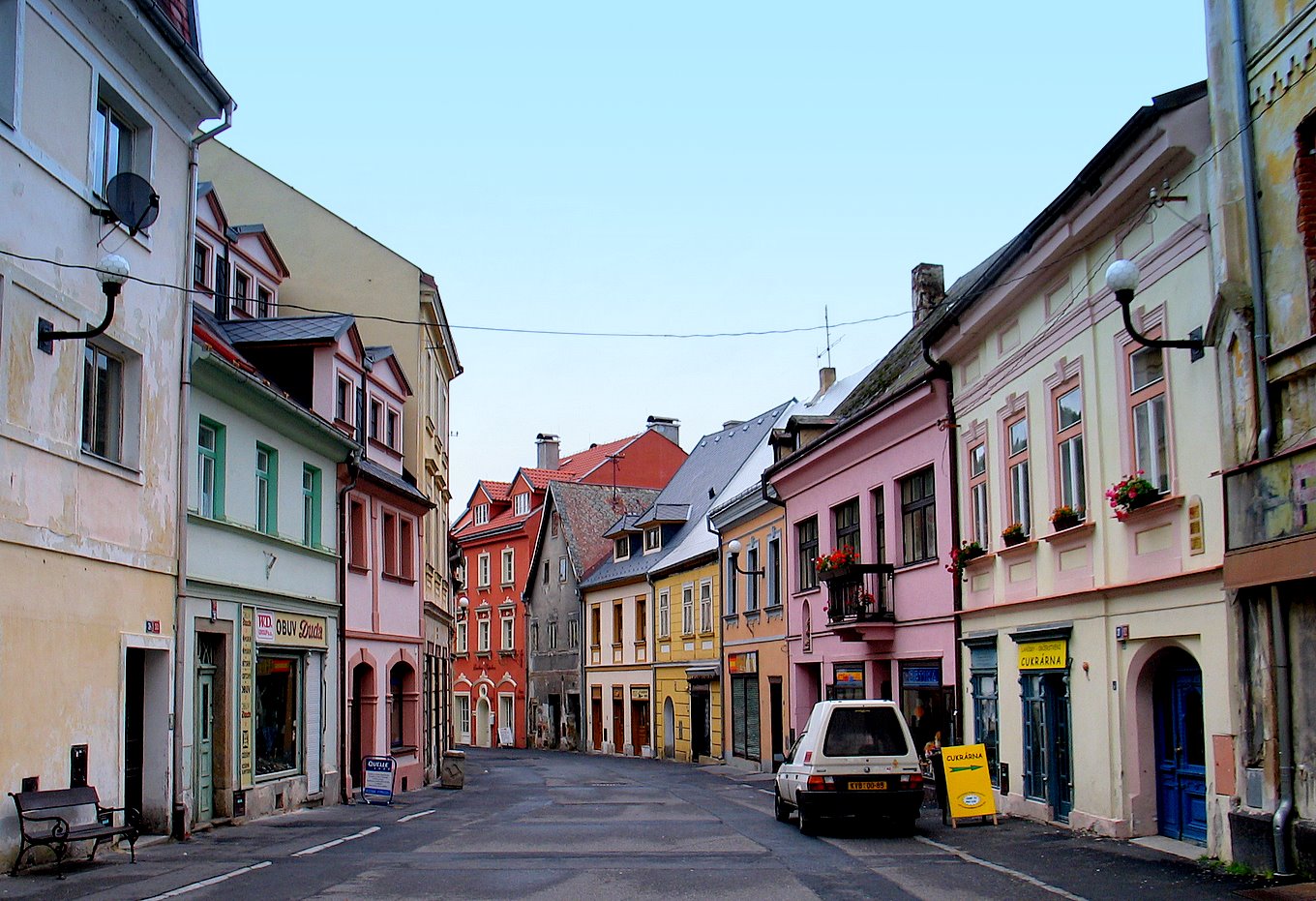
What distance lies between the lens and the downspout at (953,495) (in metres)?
22.0

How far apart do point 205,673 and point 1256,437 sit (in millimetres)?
13924

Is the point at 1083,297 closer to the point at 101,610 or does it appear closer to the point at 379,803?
the point at 101,610

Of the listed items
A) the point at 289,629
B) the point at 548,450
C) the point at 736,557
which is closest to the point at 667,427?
the point at 548,450

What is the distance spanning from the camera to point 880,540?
26750mm

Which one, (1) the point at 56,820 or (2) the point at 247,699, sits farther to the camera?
(2) the point at 247,699

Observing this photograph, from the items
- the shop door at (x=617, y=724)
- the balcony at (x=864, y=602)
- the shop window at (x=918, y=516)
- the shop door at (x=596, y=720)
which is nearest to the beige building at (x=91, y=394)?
the shop window at (x=918, y=516)

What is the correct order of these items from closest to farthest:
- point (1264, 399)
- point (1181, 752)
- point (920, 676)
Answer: point (1264, 399), point (1181, 752), point (920, 676)

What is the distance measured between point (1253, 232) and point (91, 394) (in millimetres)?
12474

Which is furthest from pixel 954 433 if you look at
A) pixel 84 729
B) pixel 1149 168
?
pixel 84 729

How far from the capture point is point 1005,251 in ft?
60.3

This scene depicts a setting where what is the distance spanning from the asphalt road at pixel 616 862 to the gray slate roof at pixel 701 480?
24.3 meters

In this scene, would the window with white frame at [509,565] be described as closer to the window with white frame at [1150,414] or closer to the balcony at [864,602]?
the balcony at [864,602]

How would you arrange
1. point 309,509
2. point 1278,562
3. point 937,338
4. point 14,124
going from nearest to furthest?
point 1278,562 < point 14,124 < point 937,338 < point 309,509

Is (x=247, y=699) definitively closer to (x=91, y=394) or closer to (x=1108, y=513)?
(x=91, y=394)
